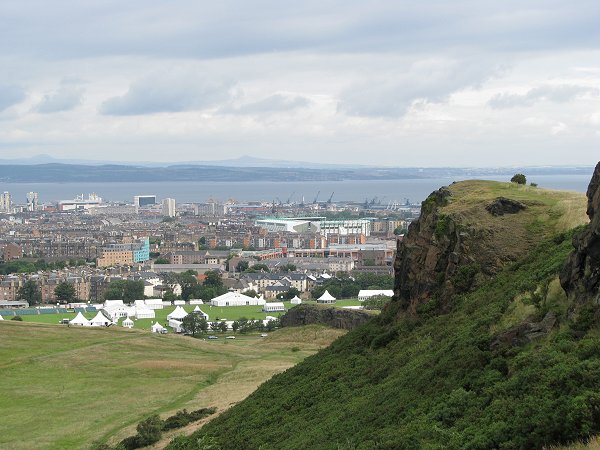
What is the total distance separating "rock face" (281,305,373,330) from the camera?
5399cm

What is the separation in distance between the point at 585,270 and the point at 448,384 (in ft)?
8.60

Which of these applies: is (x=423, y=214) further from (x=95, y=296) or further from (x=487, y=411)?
(x=95, y=296)

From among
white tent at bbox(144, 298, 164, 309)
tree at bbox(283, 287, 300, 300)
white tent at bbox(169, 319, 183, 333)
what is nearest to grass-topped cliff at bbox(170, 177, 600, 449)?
white tent at bbox(169, 319, 183, 333)

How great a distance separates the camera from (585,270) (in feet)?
48.7

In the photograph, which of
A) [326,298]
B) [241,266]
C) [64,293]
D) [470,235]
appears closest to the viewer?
[470,235]

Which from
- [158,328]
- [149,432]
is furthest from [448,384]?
[158,328]

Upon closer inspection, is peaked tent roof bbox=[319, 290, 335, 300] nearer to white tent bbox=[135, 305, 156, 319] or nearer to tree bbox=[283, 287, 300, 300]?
tree bbox=[283, 287, 300, 300]

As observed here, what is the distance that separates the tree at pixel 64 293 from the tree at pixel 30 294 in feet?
9.11

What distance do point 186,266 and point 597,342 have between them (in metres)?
133

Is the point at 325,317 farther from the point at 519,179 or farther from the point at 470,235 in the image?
the point at 470,235

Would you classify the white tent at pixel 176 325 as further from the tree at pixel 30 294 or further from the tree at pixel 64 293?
the tree at pixel 30 294

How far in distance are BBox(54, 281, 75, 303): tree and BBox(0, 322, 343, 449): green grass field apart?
49484 mm

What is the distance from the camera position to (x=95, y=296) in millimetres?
116562

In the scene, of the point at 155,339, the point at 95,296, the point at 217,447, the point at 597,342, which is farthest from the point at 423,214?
the point at 95,296
